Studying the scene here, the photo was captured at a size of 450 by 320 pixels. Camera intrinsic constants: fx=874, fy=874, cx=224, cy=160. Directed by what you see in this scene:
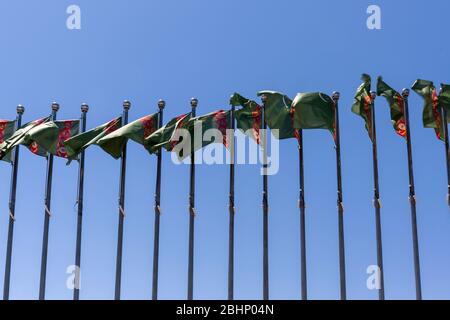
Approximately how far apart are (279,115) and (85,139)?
8000mm

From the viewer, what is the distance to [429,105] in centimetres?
3609

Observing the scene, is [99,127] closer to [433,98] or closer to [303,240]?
[303,240]

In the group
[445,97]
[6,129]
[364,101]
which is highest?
[445,97]

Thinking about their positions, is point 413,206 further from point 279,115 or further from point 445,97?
point 279,115

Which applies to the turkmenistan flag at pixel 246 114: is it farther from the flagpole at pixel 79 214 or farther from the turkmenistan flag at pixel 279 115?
the flagpole at pixel 79 214

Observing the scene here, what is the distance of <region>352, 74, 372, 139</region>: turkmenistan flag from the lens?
118ft

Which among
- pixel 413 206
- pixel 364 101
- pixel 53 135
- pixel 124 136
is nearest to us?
pixel 413 206

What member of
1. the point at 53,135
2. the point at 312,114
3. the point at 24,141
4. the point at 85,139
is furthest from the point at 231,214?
the point at 24,141

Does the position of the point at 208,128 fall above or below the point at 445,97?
below

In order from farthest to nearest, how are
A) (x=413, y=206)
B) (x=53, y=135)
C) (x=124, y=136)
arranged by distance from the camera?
(x=53, y=135) → (x=124, y=136) → (x=413, y=206)

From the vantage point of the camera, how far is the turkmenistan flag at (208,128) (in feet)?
116

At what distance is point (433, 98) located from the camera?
36.1 meters

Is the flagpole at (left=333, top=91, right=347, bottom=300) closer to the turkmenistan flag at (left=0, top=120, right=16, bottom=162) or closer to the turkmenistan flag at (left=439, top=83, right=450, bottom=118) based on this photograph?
the turkmenistan flag at (left=439, top=83, right=450, bottom=118)
